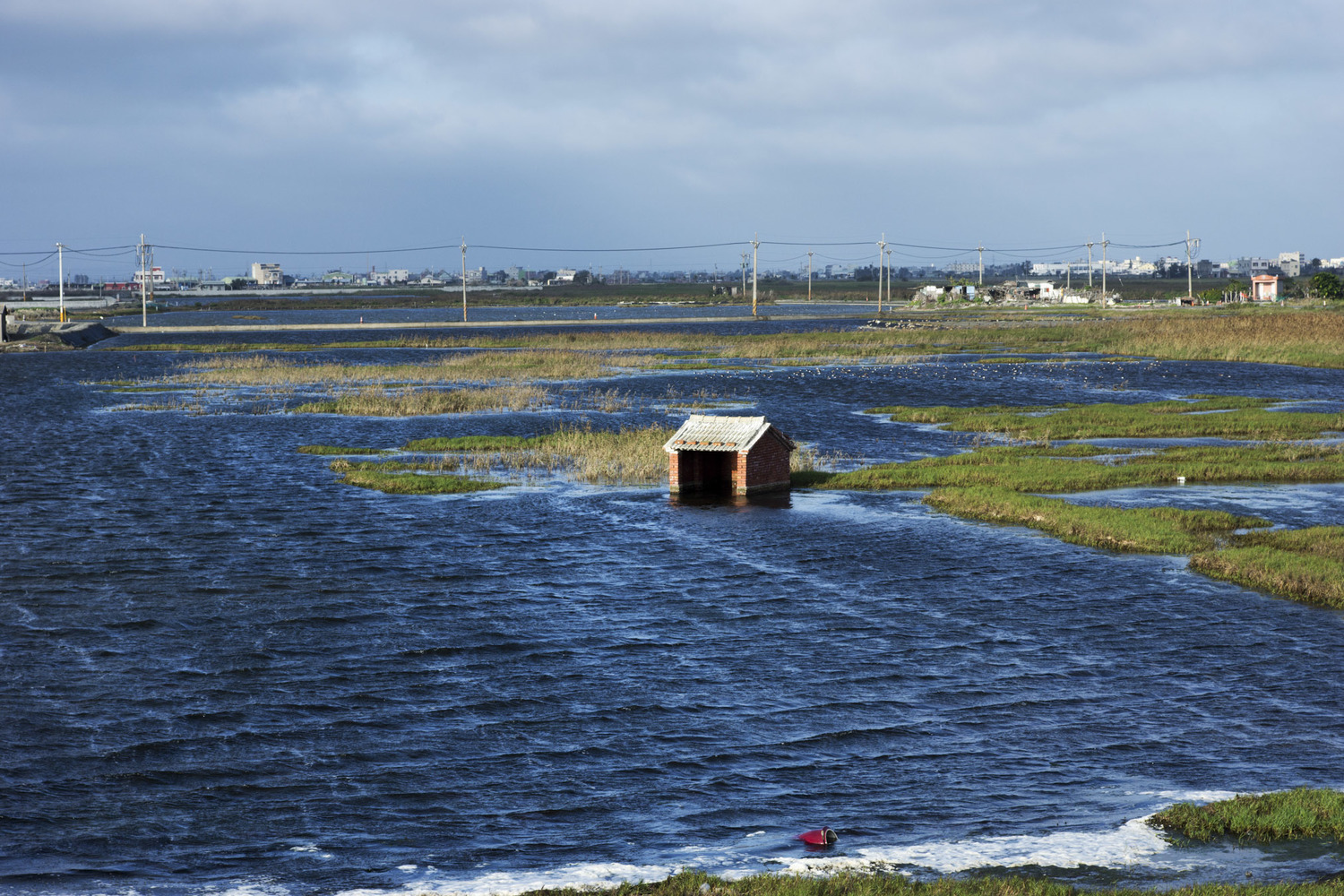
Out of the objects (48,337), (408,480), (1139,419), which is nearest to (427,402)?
(408,480)

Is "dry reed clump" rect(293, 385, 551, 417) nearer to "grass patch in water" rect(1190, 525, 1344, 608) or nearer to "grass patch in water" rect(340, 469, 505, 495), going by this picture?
"grass patch in water" rect(340, 469, 505, 495)

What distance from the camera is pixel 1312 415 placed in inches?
2291

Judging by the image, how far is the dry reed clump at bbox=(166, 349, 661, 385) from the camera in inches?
3398

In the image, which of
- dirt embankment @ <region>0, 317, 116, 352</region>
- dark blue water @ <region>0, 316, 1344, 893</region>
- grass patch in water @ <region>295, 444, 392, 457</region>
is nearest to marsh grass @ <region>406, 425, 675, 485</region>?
grass patch in water @ <region>295, 444, 392, 457</region>

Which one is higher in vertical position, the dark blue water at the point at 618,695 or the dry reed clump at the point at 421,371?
the dry reed clump at the point at 421,371

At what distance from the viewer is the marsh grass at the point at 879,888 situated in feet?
44.2

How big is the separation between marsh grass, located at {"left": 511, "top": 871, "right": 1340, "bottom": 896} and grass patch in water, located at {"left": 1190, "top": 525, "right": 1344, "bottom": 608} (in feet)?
50.5

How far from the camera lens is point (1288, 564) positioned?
28984 millimetres

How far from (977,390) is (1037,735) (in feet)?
198

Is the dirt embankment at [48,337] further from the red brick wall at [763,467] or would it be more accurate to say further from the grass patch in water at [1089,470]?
the grass patch in water at [1089,470]

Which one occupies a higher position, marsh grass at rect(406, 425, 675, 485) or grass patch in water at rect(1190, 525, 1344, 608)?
marsh grass at rect(406, 425, 675, 485)

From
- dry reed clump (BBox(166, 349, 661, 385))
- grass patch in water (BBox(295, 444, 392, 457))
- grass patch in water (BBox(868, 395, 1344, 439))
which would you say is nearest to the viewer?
grass patch in water (BBox(295, 444, 392, 457))

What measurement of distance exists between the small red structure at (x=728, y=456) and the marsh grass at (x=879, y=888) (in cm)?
2531

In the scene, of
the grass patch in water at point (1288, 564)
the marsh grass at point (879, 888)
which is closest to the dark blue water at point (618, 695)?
the marsh grass at point (879, 888)
